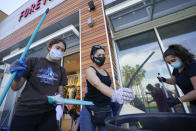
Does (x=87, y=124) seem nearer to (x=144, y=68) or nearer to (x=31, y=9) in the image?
(x=144, y=68)

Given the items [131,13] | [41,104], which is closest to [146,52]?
[131,13]

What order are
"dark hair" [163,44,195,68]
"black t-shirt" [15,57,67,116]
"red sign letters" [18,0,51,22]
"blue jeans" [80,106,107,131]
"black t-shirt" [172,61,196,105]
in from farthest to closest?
"red sign letters" [18,0,51,22] < "dark hair" [163,44,195,68] < "black t-shirt" [172,61,196,105] < "blue jeans" [80,106,107,131] < "black t-shirt" [15,57,67,116]

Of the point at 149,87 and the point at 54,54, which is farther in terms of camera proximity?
the point at 149,87

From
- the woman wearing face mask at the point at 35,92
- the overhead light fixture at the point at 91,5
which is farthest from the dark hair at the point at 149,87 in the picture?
the overhead light fixture at the point at 91,5

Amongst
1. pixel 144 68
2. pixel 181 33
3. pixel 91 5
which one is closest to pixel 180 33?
pixel 181 33

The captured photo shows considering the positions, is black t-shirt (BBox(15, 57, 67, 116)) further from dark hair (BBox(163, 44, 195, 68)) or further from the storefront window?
the storefront window

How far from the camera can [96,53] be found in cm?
129

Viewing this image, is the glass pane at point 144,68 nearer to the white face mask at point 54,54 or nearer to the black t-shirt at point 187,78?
the black t-shirt at point 187,78

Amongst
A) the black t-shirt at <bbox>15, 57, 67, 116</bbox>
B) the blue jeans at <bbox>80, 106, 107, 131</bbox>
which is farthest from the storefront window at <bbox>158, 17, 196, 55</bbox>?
the black t-shirt at <bbox>15, 57, 67, 116</bbox>

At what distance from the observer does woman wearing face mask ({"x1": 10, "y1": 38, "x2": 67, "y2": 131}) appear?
85 centimetres

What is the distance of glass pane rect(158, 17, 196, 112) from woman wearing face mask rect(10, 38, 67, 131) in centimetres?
293

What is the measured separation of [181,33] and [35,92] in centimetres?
363

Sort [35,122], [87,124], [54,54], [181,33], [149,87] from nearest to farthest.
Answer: [35,122]
[87,124]
[54,54]
[149,87]
[181,33]

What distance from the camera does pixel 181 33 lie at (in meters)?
2.50
